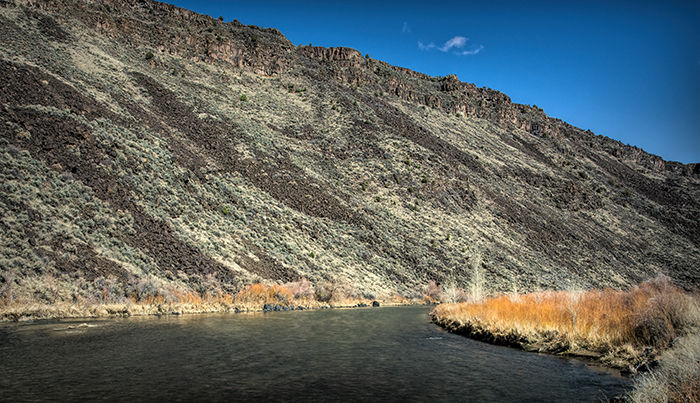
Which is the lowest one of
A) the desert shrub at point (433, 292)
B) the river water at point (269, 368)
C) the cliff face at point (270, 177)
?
the desert shrub at point (433, 292)

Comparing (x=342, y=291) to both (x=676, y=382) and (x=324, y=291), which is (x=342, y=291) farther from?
(x=676, y=382)

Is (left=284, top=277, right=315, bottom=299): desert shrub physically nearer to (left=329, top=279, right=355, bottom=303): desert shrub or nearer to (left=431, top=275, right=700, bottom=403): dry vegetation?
(left=329, top=279, right=355, bottom=303): desert shrub

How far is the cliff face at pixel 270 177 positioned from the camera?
25672 millimetres

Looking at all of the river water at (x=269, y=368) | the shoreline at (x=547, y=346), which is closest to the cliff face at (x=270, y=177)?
the river water at (x=269, y=368)

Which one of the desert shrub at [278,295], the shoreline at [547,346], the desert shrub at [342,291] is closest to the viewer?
the shoreline at [547,346]

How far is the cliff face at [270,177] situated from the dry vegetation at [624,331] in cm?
1800

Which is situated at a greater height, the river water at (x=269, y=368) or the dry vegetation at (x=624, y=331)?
the dry vegetation at (x=624, y=331)

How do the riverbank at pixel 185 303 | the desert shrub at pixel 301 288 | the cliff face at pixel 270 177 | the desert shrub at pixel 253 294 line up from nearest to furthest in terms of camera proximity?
the riverbank at pixel 185 303 → the desert shrub at pixel 253 294 → the cliff face at pixel 270 177 → the desert shrub at pixel 301 288

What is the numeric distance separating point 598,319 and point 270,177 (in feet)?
120

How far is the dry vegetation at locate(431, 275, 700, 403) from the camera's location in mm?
6531

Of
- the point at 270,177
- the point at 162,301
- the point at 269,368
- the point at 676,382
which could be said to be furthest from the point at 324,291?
the point at 676,382

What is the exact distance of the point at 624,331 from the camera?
36.4ft

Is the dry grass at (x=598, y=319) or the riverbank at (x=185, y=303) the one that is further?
the riverbank at (x=185, y=303)

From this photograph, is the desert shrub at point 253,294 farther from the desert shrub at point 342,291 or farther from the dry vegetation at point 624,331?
the dry vegetation at point 624,331
